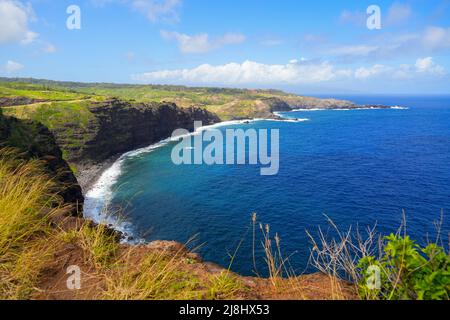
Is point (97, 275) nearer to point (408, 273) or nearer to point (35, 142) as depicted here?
point (408, 273)

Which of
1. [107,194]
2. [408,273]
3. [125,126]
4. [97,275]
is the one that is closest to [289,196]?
[107,194]

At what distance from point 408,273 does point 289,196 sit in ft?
161

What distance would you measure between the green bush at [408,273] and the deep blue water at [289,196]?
1922 cm

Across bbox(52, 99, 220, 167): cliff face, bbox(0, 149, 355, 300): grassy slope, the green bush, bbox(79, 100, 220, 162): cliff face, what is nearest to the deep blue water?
bbox(79, 100, 220, 162): cliff face

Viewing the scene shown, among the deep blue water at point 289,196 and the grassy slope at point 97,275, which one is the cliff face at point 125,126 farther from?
the grassy slope at point 97,275

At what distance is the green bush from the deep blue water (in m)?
19.2

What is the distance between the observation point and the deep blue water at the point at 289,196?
40.1 m

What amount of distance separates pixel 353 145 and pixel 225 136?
2101 inches

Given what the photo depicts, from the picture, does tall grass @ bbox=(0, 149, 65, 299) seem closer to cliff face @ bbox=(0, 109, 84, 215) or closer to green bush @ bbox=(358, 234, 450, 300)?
green bush @ bbox=(358, 234, 450, 300)

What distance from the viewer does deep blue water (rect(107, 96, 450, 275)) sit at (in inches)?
1578

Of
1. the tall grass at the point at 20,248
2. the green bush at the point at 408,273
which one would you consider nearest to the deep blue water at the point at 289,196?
the tall grass at the point at 20,248

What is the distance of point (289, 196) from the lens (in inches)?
2084

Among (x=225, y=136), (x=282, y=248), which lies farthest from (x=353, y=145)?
(x=282, y=248)
